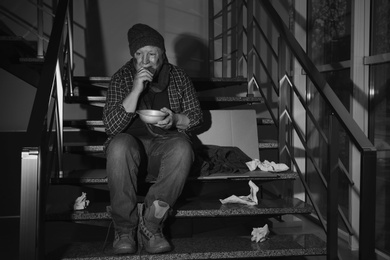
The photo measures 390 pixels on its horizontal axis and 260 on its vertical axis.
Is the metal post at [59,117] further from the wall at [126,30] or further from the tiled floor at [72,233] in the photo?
the wall at [126,30]

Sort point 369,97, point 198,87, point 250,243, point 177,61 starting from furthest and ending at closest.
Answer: point 177,61
point 198,87
point 369,97
point 250,243

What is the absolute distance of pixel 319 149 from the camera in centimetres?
343

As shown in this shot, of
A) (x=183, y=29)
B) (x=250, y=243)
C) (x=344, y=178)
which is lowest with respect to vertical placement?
(x=250, y=243)

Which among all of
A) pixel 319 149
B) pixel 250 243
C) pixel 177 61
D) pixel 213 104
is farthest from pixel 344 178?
pixel 177 61

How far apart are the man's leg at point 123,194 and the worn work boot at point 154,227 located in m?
0.05

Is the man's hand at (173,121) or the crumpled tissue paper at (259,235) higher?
the man's hand at (173,121)

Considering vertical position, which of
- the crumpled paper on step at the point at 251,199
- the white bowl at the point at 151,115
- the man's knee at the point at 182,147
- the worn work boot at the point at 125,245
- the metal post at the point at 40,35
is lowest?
the worn work boot at the point at 125,245

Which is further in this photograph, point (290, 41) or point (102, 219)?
point (290, 41)

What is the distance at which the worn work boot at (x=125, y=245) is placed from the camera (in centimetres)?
199

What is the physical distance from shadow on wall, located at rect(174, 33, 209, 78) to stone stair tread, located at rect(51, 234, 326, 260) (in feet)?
8.11

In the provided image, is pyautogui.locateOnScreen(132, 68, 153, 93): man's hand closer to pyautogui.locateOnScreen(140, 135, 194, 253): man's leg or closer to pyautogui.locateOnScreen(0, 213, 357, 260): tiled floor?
pyautogui.locateOnScreen(140, 135, 194, 253): man's leg

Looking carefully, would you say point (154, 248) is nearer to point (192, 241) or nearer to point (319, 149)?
point (192, 241)

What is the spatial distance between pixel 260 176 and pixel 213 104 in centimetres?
78

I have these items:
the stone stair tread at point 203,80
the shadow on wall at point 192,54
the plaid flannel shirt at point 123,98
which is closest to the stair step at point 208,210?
the plaid flannel shirt at point 123,98
